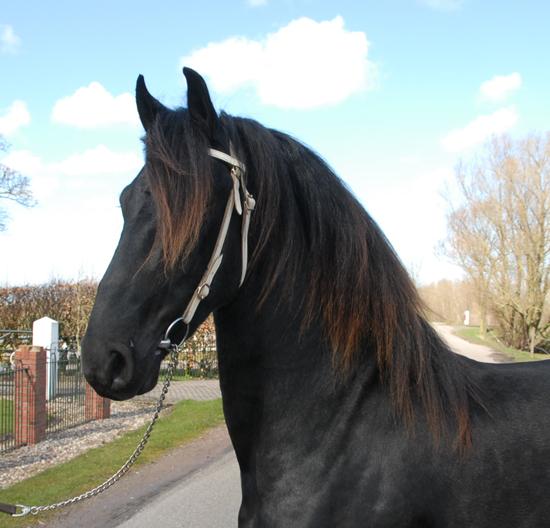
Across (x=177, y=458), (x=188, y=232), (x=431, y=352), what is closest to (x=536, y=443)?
(x=431, y=352)

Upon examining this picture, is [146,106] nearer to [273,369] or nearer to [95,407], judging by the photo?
[273,369]

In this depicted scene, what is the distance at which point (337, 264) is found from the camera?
2.00 meters

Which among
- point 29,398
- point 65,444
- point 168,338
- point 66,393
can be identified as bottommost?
point 65,444

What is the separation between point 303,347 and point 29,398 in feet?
26.0

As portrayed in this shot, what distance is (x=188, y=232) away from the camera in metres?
1.70

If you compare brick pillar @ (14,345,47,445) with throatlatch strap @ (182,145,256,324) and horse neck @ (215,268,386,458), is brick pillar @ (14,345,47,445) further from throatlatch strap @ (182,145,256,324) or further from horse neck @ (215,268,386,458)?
throatlatch strap @ (182,145,256,324)

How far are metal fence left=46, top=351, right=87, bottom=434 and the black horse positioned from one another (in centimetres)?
928

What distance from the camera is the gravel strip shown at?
24.2 feet

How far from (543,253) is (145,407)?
67.5 ft

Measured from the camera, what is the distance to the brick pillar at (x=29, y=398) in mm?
8555

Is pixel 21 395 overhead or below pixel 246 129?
below

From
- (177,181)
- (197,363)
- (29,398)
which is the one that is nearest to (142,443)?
(177,181)

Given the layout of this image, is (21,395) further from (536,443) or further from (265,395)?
(536,443)

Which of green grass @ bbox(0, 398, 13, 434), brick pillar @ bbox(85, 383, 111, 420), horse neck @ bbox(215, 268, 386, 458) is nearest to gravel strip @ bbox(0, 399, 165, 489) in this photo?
brick pillar @ bbox(85, 383, 111, 420)
